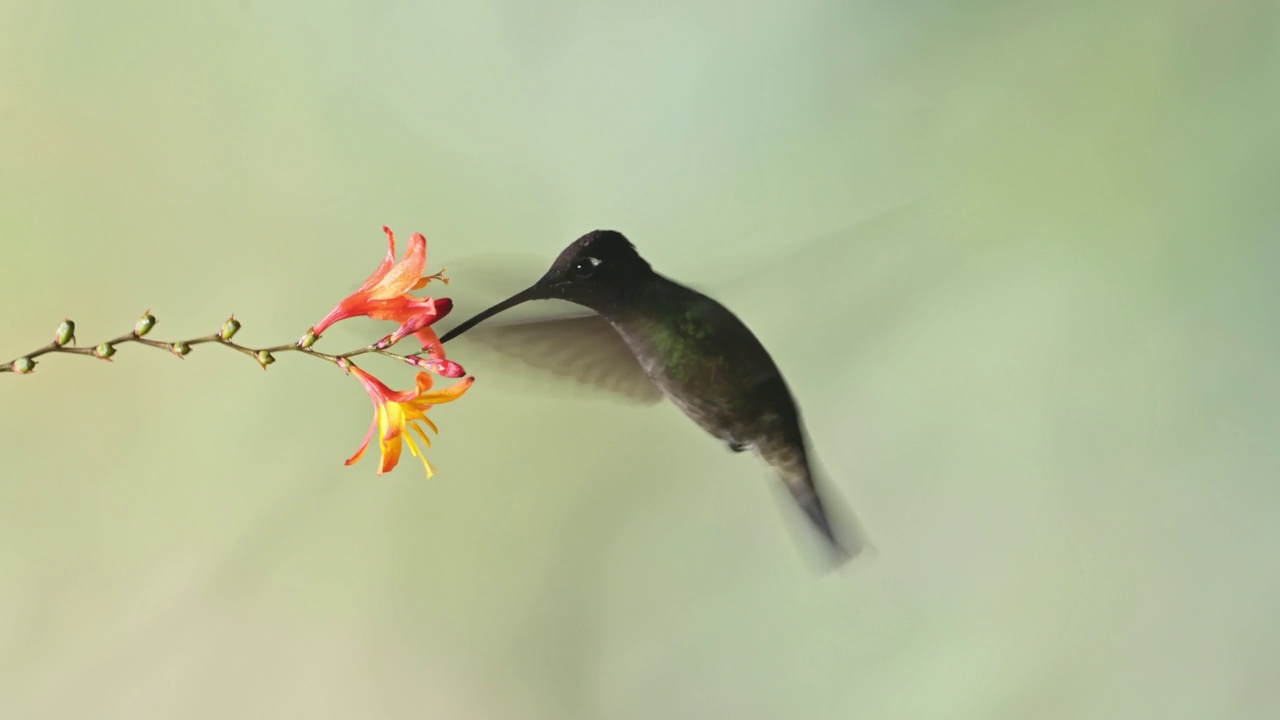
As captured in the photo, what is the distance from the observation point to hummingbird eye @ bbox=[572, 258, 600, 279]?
79 cm

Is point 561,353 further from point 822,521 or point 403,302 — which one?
point 822,521

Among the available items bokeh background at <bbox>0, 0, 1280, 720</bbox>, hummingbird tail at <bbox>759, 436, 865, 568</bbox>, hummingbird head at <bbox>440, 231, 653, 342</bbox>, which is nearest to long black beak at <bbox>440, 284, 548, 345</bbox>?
hummingbird head at <bbox>440, 231, 653, 342</bbox>

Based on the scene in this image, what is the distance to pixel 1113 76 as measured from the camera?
95 cm

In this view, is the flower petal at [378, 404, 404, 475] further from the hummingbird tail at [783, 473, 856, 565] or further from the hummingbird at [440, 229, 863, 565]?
the hummingbird tail at [783, 473, 856, 565]

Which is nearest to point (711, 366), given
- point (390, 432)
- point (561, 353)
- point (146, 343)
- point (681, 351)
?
point (681, 351)

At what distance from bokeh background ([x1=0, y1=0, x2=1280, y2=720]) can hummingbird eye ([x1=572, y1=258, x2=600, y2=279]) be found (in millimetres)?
148

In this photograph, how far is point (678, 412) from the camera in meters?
0.96

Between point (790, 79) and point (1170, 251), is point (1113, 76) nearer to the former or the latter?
point (1170, 251)

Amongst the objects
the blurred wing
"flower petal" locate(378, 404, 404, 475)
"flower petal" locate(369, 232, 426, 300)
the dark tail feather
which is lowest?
the dark tail feather

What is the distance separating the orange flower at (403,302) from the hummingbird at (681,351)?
10 centimetres

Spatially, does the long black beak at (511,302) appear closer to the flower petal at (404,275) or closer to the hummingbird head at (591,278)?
the hummingbird head at (591,278)

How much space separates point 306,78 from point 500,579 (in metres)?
0.70

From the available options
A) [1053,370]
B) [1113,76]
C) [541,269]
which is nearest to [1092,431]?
[1053,370]

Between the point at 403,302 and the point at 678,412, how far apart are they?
1.39 feet
